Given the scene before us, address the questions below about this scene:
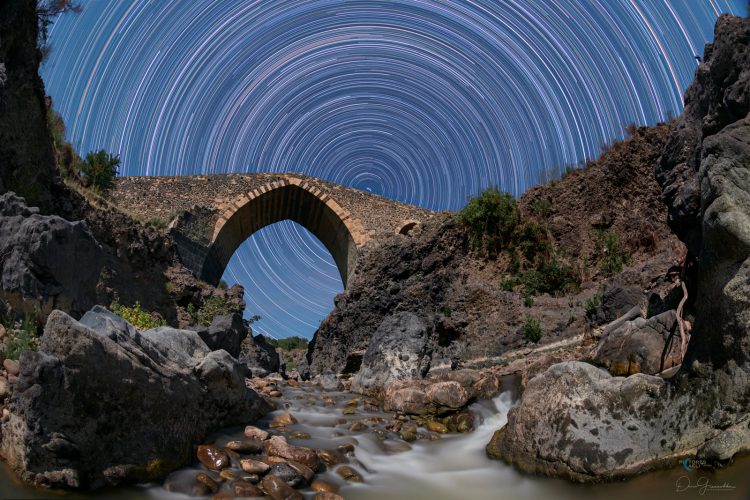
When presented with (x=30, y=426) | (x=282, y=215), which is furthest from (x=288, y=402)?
(x=282, y=215)

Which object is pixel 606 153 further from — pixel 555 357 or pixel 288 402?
pixel 288 402

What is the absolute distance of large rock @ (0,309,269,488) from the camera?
9.44 ft

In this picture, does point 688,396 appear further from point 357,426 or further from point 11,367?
point 11,367

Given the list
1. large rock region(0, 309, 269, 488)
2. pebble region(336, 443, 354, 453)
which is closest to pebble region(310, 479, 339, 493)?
pebble region(336, 443, 354, 453)

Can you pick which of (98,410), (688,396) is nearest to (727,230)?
(688,396)

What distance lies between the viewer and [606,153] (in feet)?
44.3

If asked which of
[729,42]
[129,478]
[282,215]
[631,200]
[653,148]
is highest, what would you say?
[282,215]

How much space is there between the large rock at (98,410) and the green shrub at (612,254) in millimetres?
10407

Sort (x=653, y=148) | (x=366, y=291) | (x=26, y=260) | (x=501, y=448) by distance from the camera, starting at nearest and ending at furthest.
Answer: (x=501, y=448)
(x=26, y=260)
(x=653, y=148)
(x=366, y=291)

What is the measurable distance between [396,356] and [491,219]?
6895mm

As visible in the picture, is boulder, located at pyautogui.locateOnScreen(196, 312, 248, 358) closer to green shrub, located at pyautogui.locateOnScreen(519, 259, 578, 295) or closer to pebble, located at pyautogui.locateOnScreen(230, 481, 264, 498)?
pebble, located at pyautogui.locateOnScreen(230, 481, 264, 498)

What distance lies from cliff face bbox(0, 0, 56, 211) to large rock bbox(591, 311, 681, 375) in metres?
8.87

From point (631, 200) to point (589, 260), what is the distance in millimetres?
1805

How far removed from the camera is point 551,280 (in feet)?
41.2
